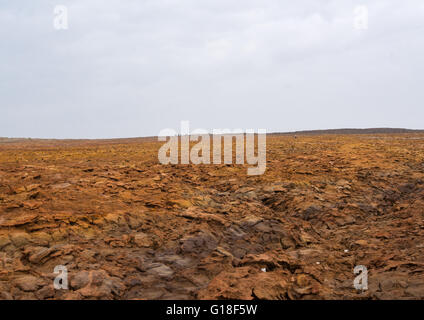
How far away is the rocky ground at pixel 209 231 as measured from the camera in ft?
25.0

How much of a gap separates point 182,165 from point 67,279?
9.99m

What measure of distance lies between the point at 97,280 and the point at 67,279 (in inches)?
26.5

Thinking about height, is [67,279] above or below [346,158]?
below

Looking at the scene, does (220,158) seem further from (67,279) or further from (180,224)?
(67,279)

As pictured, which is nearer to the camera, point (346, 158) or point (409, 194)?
point (409, 194)

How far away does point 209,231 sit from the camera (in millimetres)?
10297

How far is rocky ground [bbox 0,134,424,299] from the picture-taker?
7.61 metres

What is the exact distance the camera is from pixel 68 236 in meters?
9.20
